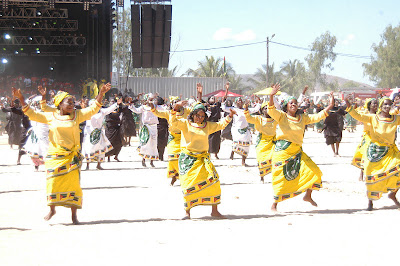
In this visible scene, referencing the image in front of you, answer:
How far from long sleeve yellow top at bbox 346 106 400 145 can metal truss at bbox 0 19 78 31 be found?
2390cm

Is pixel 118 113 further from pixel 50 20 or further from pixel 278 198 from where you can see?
pixel 50 20

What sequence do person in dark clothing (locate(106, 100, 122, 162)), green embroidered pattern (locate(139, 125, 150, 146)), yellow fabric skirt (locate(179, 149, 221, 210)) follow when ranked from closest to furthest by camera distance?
yellow fabric skirt (locate(179, 149, 221, 210)) < green embroidered pattern (locate(139, 125, 150, 146)) < person in dark clothing (locate(106, 100, 122, 162))

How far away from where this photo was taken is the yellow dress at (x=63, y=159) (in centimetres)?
759

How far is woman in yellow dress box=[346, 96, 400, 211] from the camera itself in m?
8.59

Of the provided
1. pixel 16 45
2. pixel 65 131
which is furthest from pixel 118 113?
pixel 16 45

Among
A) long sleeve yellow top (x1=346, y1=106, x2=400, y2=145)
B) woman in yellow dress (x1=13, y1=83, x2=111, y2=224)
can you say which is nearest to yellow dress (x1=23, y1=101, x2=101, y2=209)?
woman in yellow dress (x1=13, y1=83, x2=111, y2=224)

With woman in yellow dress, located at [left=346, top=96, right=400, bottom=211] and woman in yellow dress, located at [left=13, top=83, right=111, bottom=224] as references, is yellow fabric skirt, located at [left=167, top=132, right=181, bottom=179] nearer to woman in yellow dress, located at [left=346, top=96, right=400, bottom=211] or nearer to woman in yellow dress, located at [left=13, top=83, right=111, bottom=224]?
woman in yellow dress, located at [left=13, top=83, right=111, bottom=224]

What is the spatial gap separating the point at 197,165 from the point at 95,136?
674cm

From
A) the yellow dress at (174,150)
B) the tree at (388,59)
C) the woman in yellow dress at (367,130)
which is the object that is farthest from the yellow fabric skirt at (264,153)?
the tree at (388,59)

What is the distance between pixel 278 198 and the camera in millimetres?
8367

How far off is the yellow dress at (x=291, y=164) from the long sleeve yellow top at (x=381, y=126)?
0.75 metres

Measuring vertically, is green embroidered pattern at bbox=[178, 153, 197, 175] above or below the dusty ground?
above

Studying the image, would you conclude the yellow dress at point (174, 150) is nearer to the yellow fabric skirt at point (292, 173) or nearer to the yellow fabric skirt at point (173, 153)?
the yellow fabric skirt at point (173, 153)

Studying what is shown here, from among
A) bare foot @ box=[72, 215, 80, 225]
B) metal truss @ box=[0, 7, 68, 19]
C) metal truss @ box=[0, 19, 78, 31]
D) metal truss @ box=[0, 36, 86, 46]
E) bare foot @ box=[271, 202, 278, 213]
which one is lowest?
bare foot @ box=[72, 215, 80, 225]
